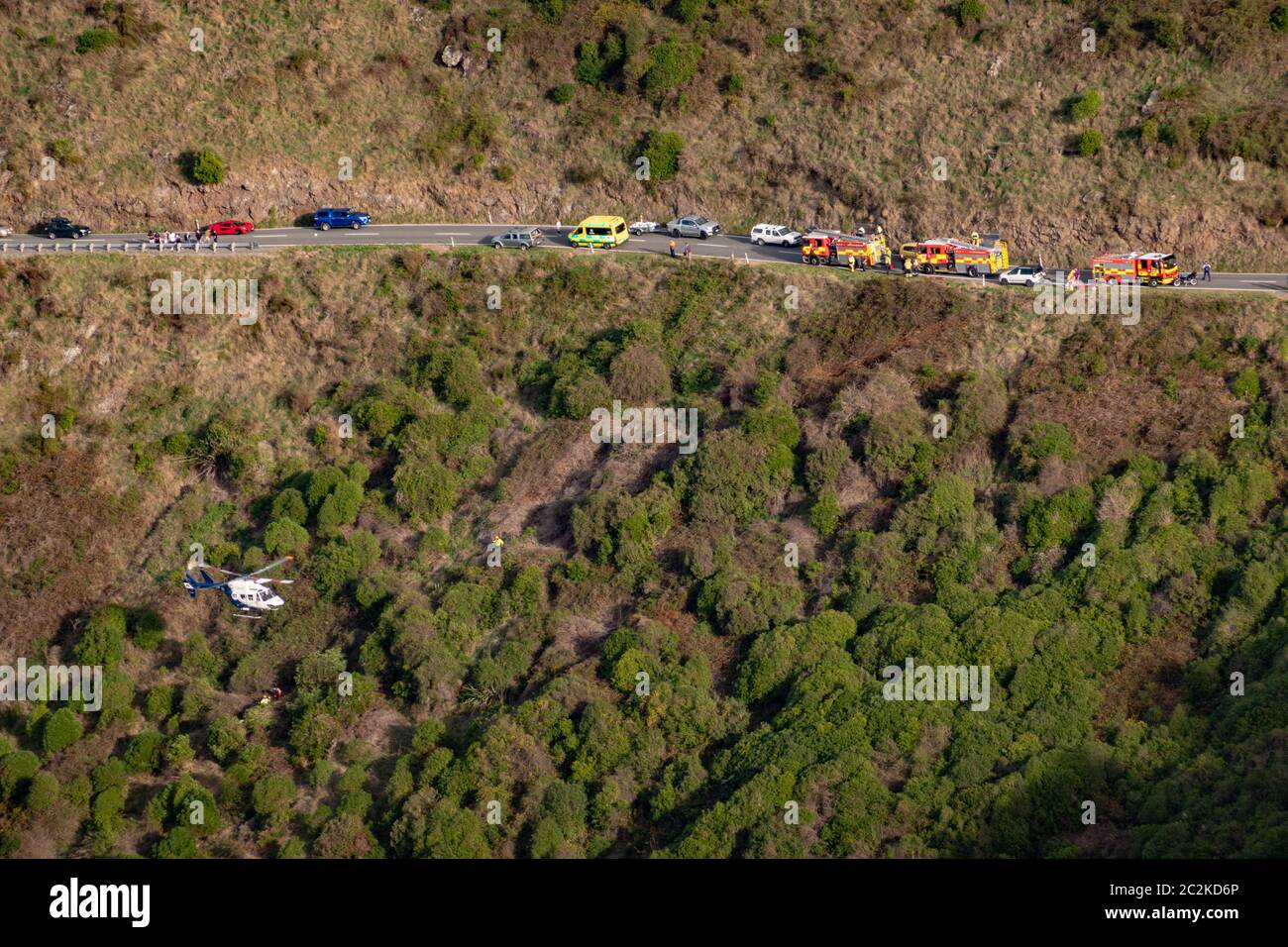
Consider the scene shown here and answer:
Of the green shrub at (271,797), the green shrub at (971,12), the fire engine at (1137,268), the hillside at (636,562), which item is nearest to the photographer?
Result: the hillside at (636,562)

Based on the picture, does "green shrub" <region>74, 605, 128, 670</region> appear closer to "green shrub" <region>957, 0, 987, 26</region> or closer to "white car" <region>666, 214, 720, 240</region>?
"white car" <region>666, 214, 720, 240</region>

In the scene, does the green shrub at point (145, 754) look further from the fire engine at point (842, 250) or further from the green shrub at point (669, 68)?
the green shrub at point (669, 68)

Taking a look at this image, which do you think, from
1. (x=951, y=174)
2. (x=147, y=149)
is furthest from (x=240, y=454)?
(x=951, y=174)

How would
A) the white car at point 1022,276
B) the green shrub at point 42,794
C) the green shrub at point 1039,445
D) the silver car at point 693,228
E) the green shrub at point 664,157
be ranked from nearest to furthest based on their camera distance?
the green shrub at point 42,794 < the green shrub at point 1039,445 < the white car at point 1022,276 < the silver car at point 693,228 < the green shrub at point 664,157

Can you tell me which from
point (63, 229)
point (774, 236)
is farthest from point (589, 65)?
point (63, 229)

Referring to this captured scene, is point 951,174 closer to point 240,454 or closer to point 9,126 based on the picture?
point 240,454

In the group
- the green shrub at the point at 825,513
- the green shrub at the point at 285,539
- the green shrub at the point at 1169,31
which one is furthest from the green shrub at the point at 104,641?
the green shrub at the point at 1169,31

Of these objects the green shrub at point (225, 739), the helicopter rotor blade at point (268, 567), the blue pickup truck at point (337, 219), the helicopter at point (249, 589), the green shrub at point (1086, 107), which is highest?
the green shrub at point (1086, 107)

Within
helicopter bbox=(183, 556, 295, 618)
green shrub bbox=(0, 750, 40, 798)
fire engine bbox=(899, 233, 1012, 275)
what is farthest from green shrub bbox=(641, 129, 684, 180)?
green shrub bbox=(0, 750, 40, 798)
